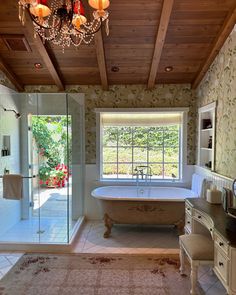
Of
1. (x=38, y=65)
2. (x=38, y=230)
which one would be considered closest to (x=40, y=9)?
(x=38, y=65)

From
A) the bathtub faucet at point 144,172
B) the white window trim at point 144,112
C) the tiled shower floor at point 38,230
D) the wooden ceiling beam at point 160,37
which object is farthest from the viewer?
the bathtub faucet at point 144,172

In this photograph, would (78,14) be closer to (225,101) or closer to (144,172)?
(225,101)

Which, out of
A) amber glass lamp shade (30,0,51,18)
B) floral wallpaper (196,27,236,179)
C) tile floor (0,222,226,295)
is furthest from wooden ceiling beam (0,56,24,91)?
Result: floral wallpaper (196,27,236,179)

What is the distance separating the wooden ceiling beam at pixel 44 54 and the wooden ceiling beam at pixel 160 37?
1556mm

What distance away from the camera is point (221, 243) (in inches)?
86.6

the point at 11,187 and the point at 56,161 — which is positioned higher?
the point at 56,161

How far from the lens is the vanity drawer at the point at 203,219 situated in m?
2.59

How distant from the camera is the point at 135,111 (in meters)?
4.97

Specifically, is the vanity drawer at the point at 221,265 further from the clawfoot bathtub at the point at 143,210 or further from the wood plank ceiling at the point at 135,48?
the wood plank ceiling at the point at 135,48


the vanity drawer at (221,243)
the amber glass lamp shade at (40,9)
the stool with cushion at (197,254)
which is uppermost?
the amber glass lamp shade at (40,9)

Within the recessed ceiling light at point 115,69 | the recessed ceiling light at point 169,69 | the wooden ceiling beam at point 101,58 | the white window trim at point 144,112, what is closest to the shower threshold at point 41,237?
the white window trim at point 144,112

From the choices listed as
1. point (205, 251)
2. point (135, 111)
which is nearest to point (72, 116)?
point (135, 111)

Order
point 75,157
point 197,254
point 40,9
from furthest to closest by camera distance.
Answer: point 75,157, point 197,254, point 40,9

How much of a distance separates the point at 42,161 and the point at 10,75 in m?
1.54
